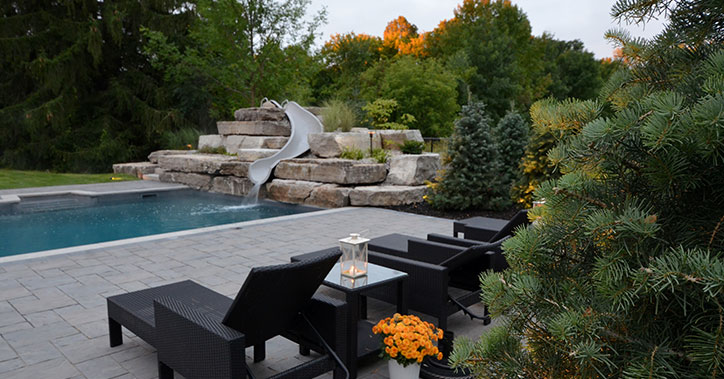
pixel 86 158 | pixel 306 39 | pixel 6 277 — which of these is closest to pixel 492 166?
pixel 6 277

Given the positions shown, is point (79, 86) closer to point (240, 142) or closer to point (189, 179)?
point (189, 179)

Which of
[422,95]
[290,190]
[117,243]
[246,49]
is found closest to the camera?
[117,243]

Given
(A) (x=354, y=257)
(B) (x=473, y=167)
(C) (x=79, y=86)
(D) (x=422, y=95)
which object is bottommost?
(A) (x=354, y=257)

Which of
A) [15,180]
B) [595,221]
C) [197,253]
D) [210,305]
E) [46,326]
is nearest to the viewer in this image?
[595,221]

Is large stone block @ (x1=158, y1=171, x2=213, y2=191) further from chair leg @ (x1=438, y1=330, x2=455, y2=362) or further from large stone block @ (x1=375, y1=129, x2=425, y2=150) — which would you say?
chair leg @ (x1=438, y1=330, x2=455, y2=362)

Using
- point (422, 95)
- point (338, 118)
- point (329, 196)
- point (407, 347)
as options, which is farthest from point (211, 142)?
point (407, 347)

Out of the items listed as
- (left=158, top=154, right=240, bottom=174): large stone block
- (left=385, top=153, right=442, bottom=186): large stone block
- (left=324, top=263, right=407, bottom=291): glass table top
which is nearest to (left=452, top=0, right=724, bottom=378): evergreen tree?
(left=324, top=263, right=407, bottom=291): glass table top

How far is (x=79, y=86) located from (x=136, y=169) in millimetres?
4977

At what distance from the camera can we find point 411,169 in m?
10.7

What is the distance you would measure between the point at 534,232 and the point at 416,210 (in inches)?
316

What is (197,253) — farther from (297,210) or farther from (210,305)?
(297,210)

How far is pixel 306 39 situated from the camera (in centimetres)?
1903

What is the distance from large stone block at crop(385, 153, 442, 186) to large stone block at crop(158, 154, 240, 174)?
175 inches

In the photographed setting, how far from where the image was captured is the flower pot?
9.43 feet
